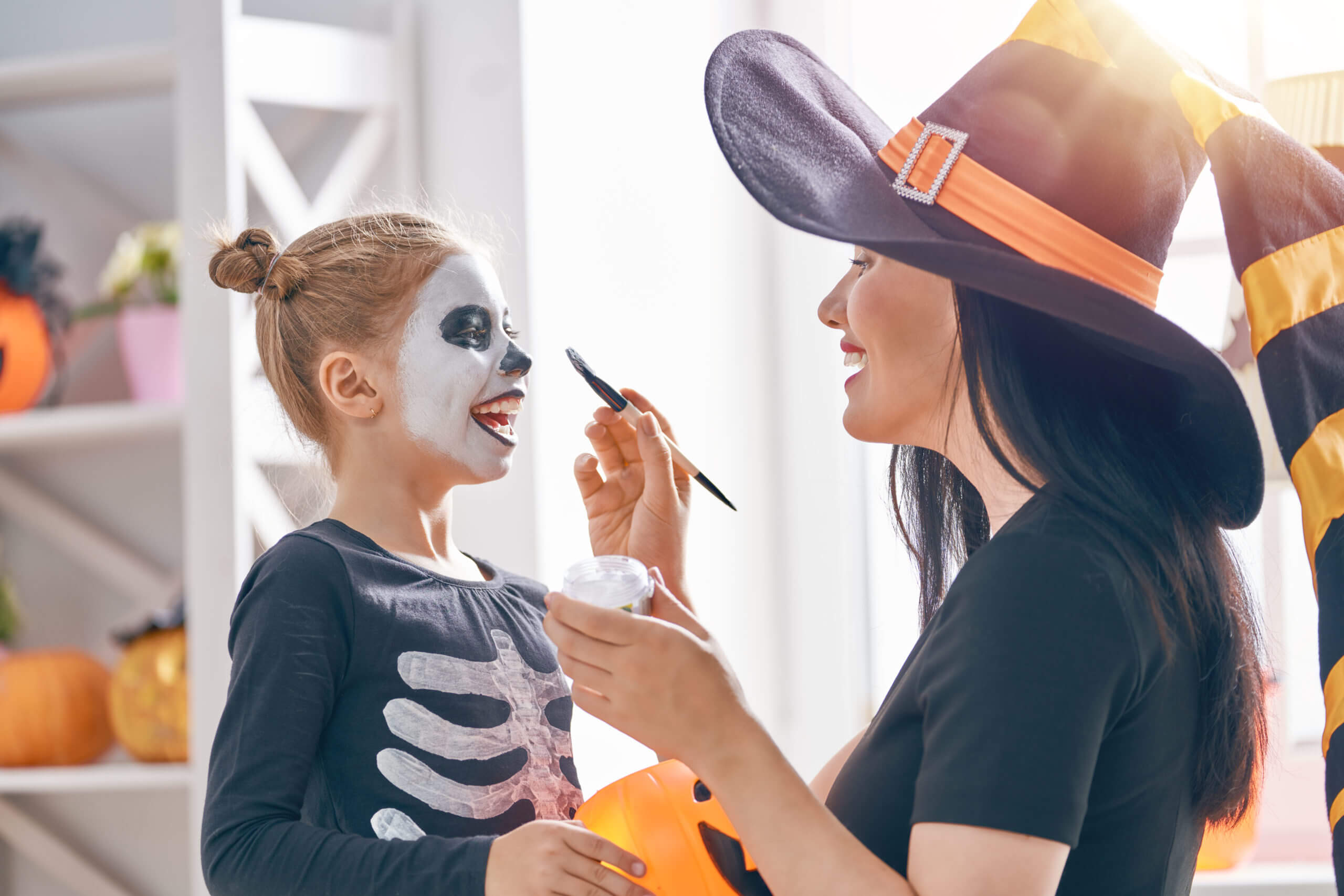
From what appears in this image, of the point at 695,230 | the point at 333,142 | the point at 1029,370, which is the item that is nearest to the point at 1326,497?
the point at 1029,370

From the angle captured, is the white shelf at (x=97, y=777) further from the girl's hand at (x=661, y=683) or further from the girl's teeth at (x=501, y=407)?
the girl's hand at (x=661, y=683)

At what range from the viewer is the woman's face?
0.71m

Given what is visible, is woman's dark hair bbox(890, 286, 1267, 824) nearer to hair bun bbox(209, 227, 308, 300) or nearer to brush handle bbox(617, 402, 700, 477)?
brush handle bbox(617, 402, 700, 477)

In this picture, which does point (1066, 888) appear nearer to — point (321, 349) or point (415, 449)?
point (415, 449)

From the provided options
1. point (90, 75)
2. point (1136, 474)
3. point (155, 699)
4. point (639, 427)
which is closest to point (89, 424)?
point (155, 699)

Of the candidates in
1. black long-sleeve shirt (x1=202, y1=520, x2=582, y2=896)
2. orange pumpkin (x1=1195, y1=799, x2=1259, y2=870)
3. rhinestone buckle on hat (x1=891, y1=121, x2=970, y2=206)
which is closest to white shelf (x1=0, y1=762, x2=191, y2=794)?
black long-sleeve shirt (x1=202, y1=520, x2=582, y2=896)

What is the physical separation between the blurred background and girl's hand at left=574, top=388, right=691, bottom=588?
0.83ft

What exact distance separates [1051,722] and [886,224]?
301 mm

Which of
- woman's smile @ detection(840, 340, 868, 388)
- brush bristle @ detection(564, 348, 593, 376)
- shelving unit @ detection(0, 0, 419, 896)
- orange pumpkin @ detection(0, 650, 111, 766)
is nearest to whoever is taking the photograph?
woman's smile @ detection(840, 340, 868, 388)

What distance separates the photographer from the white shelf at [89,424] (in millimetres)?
1302

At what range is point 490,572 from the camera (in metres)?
1.05

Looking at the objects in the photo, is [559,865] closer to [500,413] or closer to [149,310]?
[500,413]

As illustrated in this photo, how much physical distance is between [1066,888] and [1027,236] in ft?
1.19

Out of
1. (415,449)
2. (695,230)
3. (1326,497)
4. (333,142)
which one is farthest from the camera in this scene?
(695,230)
